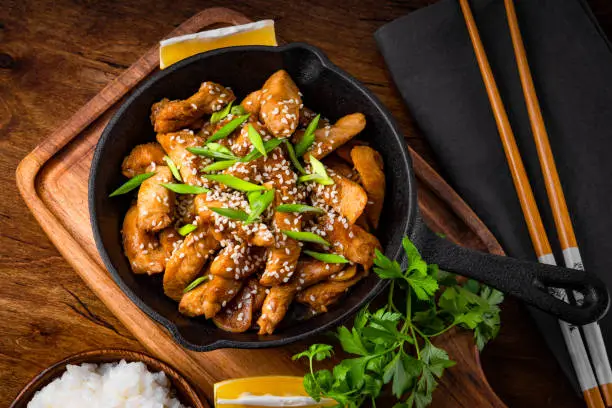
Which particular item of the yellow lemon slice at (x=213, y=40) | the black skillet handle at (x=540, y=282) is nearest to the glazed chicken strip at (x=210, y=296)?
the black skillet handle at (x=540, y=282)

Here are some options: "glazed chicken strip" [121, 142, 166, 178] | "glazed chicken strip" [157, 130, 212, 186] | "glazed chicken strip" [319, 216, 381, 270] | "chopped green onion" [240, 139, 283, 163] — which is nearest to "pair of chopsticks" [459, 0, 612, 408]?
"glazed chicken strip" [319, 216, 381, 270]

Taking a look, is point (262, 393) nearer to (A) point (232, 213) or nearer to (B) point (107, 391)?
(B) point (107, 391)

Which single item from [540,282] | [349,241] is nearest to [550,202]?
[540,282]

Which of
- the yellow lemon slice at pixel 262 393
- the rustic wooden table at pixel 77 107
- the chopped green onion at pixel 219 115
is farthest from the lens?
the rustic wooden table at pixel 77 107

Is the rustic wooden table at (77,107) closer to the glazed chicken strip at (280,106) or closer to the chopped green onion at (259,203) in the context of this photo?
the glazed chicken strip at (280,106)

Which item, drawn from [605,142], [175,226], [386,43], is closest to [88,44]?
[175,226]

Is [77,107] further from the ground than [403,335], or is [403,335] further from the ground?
[77,107]
